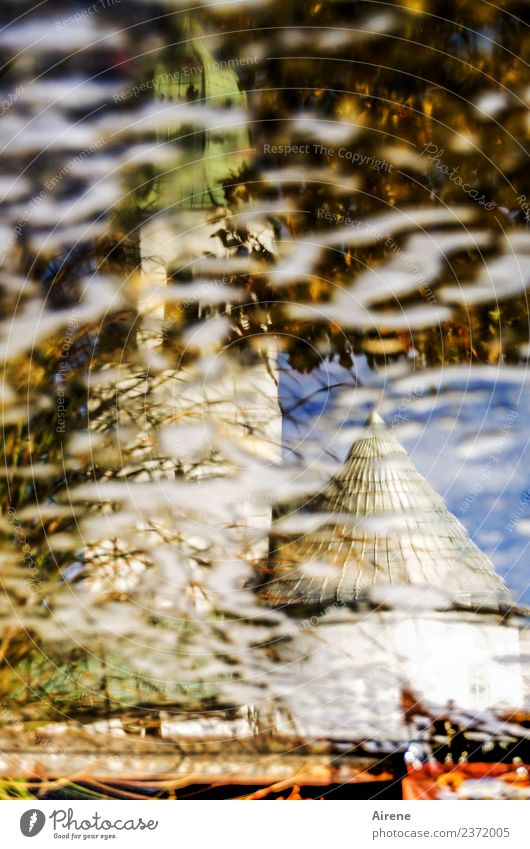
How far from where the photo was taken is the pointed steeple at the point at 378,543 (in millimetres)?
872

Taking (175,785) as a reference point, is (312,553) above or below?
above

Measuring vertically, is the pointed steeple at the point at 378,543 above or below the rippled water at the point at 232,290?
below

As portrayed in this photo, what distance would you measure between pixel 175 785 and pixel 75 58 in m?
0.89

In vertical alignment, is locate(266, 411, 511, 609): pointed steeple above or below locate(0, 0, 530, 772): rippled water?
below

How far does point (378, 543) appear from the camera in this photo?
2.87 feet

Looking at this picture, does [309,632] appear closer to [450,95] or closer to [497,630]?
[497,630]

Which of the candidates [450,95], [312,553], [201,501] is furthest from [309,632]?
[450,95]

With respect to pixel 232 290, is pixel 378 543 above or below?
below

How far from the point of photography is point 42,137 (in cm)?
92

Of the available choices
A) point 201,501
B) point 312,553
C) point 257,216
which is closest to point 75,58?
point 257,216

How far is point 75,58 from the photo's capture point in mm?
911

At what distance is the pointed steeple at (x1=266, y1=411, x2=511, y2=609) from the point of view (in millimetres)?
872

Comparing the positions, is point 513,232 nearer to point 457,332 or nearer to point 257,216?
point 457,332

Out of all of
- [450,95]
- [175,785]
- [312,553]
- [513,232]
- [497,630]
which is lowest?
[175,785]
